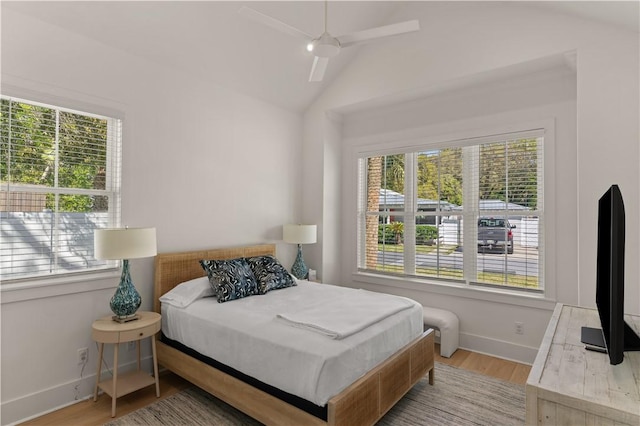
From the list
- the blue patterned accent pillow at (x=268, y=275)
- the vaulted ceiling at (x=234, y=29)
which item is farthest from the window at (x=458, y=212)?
the blue patterned accent pillow at (x=268, y=275)

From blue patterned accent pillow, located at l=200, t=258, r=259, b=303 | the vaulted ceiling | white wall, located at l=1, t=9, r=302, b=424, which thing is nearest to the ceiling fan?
the vaulted ceiling

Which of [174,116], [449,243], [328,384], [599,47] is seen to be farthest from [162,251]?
[599,47]

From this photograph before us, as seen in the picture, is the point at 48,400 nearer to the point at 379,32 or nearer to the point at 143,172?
the point at 143,172

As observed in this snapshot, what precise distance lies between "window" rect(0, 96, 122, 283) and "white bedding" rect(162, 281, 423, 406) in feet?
2.99

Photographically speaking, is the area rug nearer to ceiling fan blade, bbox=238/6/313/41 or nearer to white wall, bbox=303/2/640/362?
white wall, bbox=303/2/640/362

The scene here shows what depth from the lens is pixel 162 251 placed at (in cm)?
326

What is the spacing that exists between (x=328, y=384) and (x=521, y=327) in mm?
2528

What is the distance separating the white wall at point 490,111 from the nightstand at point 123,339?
91.3 inches

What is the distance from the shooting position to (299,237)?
421 centimetres

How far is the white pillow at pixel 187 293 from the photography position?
2904mm

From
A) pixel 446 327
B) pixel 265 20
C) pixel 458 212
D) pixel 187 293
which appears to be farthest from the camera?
pixel 458 212

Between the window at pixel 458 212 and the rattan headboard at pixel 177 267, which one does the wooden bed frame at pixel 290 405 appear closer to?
the rattan headboard at pixel 177 267

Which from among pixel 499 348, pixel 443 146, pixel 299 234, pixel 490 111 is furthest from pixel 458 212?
pixel 299 234

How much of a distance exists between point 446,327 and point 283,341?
211 cm
